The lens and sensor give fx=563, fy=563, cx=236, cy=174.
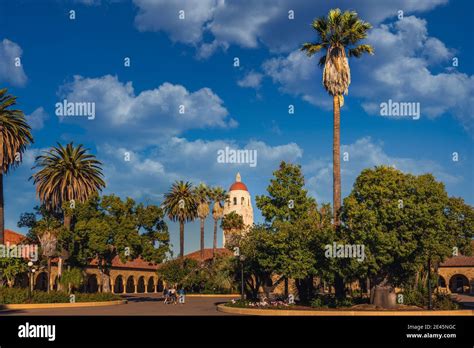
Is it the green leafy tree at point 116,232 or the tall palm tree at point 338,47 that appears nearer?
the tall palm tree at point 338,47

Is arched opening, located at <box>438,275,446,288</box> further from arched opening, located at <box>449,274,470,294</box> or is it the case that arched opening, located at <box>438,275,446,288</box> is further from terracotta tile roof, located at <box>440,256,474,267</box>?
terracotta tile roof, located at <box>440,256,474,267</box>

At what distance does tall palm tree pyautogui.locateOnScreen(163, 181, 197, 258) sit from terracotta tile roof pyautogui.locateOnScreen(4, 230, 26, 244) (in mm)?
19034

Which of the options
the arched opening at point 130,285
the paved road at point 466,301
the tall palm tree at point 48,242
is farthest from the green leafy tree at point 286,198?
the arched opening at point 130,285

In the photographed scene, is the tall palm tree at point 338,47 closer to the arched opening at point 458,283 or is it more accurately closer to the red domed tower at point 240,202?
the arched opening at point 458,283

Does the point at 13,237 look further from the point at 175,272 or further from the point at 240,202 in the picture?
the point at 240,202

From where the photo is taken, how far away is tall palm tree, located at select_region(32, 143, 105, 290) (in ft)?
183

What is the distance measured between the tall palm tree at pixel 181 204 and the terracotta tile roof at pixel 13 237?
19034mm

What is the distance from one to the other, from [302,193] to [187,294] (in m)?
35.9

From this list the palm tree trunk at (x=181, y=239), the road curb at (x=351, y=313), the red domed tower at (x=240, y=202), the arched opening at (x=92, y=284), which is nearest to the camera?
the road curb at (x=351, y=313)

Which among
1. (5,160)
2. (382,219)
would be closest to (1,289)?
(5,160)

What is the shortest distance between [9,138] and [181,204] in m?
28.3

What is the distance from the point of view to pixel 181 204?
75.4 metres

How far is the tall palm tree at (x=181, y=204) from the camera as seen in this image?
76.4m
